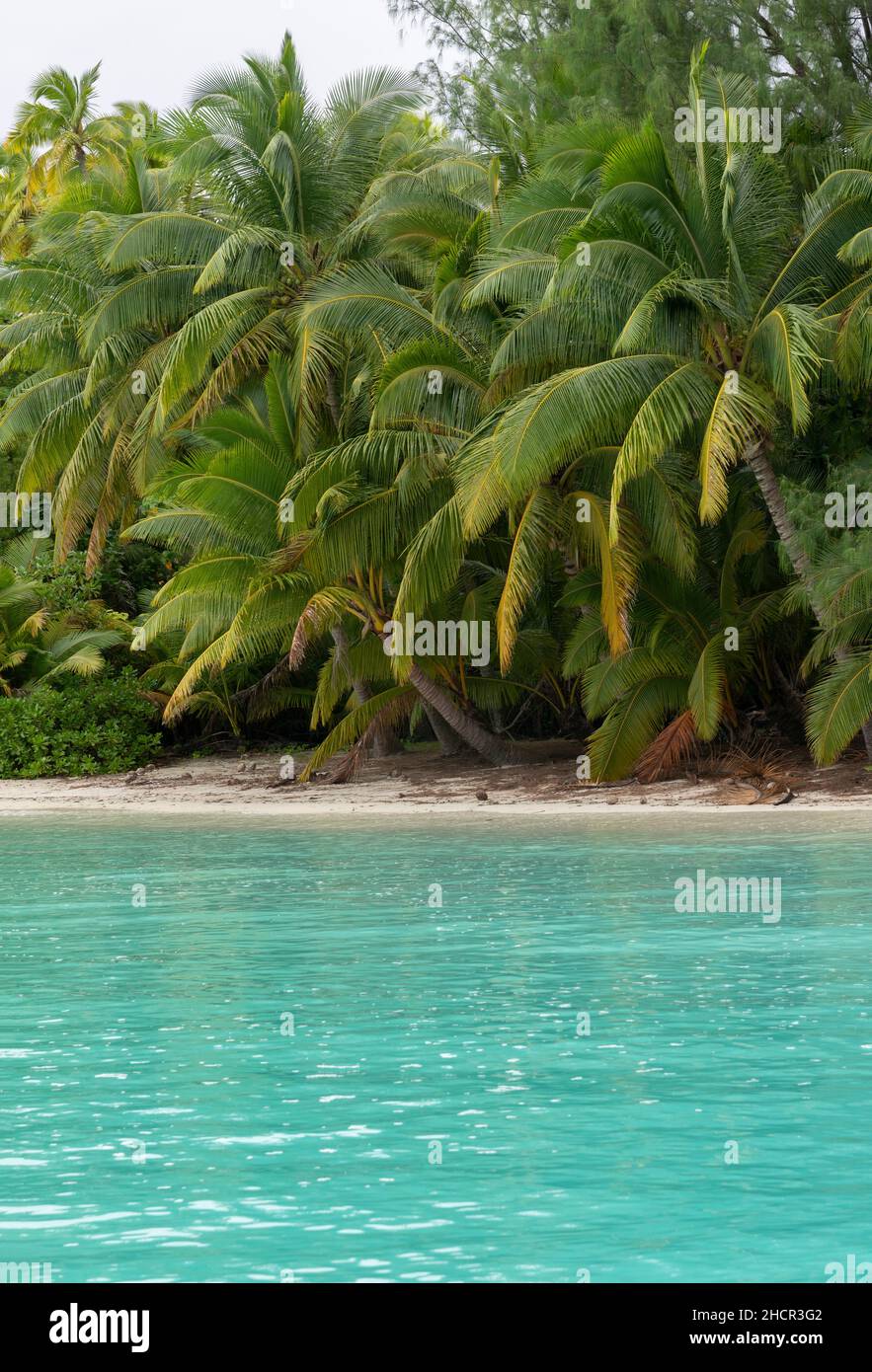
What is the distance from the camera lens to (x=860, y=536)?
1766 cm

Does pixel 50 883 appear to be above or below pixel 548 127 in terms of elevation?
below

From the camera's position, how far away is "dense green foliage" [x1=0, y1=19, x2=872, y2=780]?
58.4 feet

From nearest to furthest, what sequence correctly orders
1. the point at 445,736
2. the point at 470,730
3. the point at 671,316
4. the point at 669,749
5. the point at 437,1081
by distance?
the point at 437,1081
the point at 671,316
the point at 669,749
the point at 470,730
the point at 445,736

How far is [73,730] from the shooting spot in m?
25.3

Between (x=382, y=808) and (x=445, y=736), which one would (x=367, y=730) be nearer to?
(x=445, y=736)

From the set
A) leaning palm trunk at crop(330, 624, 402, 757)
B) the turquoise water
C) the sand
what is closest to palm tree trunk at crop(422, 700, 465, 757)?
the sand

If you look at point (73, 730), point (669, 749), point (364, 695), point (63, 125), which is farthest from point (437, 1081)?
point (63, 125)

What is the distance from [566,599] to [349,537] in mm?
2874

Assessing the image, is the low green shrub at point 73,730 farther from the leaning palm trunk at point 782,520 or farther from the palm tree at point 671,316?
the leaning palm trunk at point 782,520

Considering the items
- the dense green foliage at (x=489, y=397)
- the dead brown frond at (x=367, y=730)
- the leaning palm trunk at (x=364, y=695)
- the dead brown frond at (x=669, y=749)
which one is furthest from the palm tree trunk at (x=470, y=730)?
the dead brown frond at (x=669, y=749)

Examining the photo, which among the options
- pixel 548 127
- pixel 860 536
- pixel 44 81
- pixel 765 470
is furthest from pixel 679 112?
pixel 44 81

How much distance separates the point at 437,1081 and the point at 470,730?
16.2 meters

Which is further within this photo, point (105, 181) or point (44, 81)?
point (44, 81)
